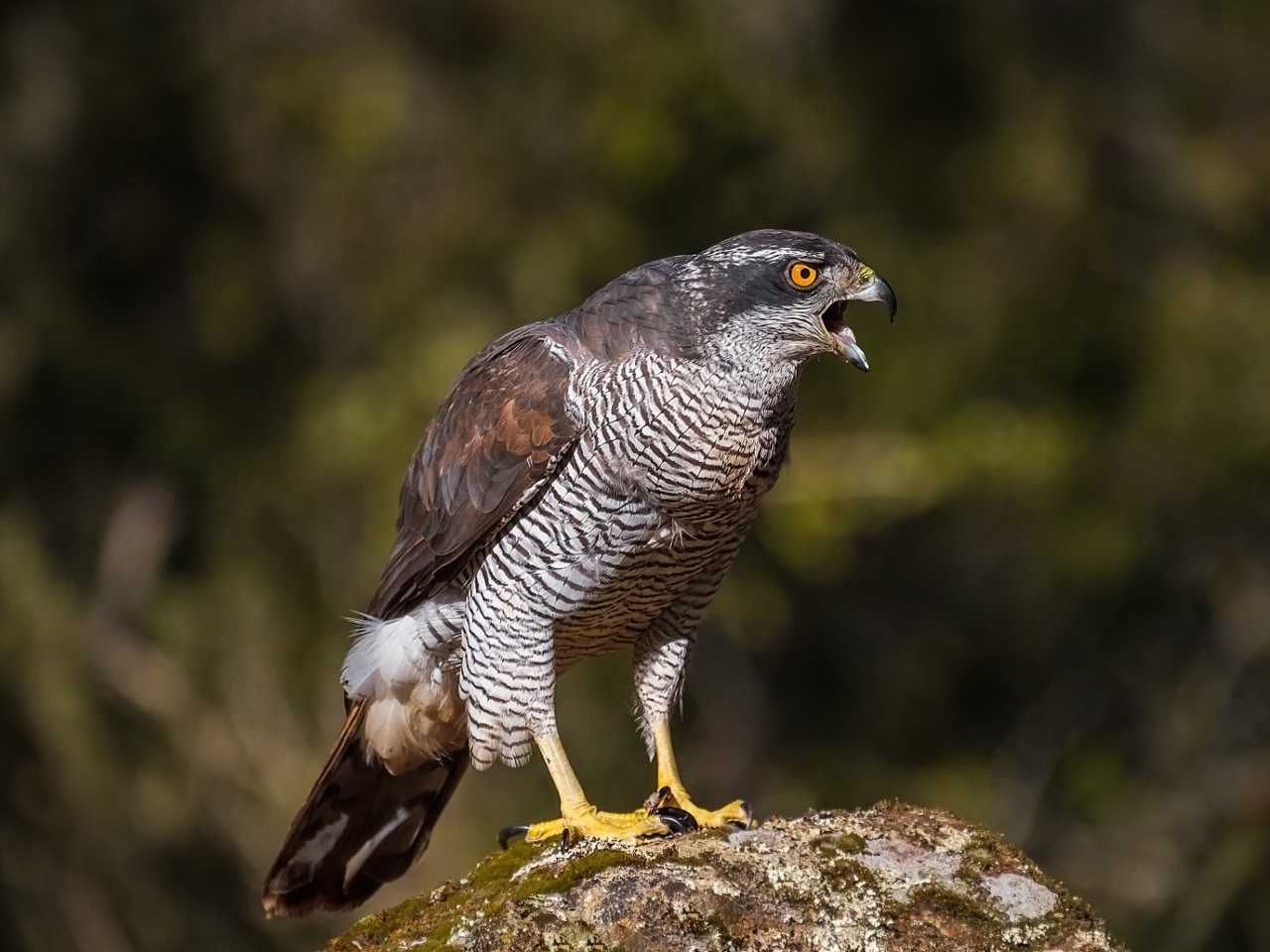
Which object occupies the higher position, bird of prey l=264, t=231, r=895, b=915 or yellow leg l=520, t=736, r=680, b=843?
bird of prey l=264, t=231, r=895, b=915

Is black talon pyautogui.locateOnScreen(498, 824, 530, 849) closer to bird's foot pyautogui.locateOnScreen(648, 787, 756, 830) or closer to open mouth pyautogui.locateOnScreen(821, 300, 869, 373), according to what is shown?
bird's foot pyautogui.locateOnScreen(648, 787, 756, 830)

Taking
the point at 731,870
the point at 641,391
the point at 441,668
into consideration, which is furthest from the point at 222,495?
the point at 731,870

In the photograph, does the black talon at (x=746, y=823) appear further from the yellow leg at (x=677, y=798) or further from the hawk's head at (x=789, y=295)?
the hawk's head at (x=789, y=295)

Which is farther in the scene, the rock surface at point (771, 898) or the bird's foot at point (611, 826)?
the bird's foot at point (611, 826)

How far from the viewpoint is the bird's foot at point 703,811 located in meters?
3.75

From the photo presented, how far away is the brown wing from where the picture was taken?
3.91m

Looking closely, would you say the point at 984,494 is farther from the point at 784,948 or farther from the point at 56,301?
the point at 784,948

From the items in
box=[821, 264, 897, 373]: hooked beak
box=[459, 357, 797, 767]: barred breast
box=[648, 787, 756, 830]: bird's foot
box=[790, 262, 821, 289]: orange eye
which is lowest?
box=[648, 787, 756, 830]: bird's foot

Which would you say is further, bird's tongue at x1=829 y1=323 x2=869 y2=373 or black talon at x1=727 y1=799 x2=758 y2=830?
bird's tongue at x1=829 y1=323 x2=869 y2=373

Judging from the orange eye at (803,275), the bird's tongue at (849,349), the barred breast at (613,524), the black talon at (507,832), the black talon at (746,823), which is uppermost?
the orange eye at (803,275)

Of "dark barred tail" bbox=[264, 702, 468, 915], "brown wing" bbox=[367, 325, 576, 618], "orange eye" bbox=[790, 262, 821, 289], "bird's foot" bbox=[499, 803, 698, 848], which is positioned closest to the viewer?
"bird's foot" bbox=[499, 803, 698, 848]

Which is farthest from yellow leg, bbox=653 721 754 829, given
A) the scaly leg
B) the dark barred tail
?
the dark barred tail

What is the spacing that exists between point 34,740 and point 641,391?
21.8ft

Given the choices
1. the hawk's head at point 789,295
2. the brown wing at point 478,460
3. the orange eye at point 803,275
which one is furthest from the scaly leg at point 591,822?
the orange eye at point 803,275
